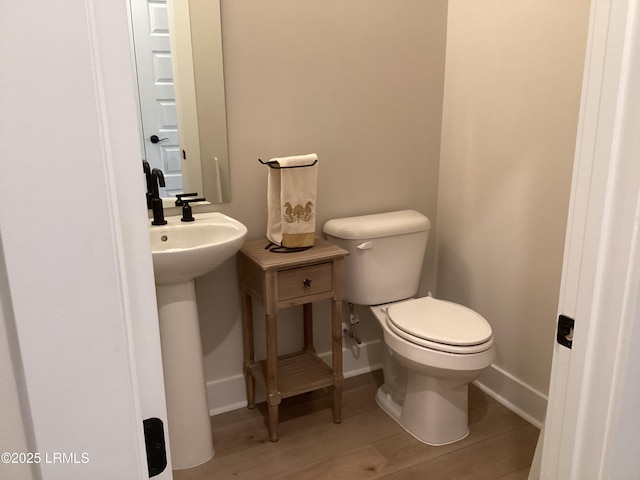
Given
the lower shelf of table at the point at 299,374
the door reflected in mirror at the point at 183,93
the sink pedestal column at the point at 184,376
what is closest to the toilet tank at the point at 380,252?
the lower shelf of table at the point at 299,374

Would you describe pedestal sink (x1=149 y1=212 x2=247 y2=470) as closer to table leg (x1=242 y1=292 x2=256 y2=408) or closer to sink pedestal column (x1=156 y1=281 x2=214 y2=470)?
sink pedestal column (x1=156 y1=281 x2=214 y2=470)

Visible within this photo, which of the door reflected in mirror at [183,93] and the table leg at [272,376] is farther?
the table leg at [272,376]

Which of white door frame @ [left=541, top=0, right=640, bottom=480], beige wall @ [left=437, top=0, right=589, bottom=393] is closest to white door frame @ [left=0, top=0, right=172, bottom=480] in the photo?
white door frame @ [left=541, top=0, right=640, bottom=480]

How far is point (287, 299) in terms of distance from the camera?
2.12 meters

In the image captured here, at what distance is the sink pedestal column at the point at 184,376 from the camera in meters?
1.95

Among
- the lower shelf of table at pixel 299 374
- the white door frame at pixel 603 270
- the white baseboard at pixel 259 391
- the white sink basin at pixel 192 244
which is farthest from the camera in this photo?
the white baseboard at pixel 259 391

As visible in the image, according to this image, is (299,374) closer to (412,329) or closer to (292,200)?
(412,329)

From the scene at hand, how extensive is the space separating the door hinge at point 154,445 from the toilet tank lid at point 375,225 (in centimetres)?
172

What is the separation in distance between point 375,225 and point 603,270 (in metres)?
1.47

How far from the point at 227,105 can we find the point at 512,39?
3.87 feet

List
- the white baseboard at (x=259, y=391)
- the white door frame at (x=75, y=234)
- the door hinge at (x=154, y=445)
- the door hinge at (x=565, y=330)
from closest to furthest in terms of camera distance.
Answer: the white door frame at (x=75, y=234), the door hinge at (x=154, y=445), the door hinge at (x=565, y=330), the white baseboard at (x=259, y=391)

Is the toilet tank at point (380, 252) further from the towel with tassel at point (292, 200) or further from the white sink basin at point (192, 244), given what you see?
the white sink basin at point (192, 244)

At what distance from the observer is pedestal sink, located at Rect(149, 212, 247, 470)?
190cm

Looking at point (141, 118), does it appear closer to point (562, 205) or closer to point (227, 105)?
point (227, 105)
